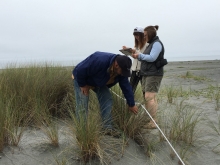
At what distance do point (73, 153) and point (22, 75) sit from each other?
7.63 ft

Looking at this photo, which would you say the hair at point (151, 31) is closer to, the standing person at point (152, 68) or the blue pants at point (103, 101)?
the standing person at point (152, 68)

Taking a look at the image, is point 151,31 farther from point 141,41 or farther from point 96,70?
point 96,70

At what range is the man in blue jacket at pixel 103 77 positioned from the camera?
2707 millimetres

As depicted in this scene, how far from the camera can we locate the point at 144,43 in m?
4.00

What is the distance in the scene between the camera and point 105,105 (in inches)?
129

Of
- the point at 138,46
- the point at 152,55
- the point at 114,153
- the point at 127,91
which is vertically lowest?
the point at 114,153

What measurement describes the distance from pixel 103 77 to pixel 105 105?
51cm

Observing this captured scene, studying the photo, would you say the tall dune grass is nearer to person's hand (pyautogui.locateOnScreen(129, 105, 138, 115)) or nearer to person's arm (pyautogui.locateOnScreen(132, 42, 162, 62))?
person's hand (pyautogui.locateOnScreen(129, 105, 138, 115))

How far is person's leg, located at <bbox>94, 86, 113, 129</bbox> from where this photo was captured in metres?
3.21

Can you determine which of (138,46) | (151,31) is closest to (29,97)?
(138,46)

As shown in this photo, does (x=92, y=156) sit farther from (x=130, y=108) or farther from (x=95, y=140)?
(x=130, y=108)

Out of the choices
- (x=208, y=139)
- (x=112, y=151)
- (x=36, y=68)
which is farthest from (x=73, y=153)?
(x=36, y=68)

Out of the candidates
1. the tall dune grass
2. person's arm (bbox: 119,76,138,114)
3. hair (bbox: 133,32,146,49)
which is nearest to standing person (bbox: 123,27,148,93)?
hair (bbox: 133,32,146,49)

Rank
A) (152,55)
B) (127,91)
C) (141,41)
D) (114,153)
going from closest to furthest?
(114,153) → (127,91) → (152,55) → (141,41)
